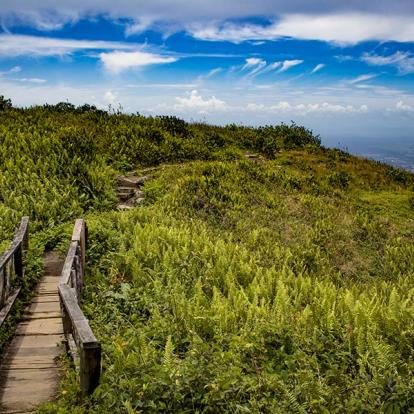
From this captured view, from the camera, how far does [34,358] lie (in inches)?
297

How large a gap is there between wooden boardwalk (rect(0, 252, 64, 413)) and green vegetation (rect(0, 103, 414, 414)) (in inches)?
18.8

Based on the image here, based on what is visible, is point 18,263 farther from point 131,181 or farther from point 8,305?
point 131,181

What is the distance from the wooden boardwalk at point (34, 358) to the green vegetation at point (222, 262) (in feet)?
1.57

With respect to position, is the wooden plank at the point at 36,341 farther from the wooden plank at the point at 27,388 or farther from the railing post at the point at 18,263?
the railing post at the point at 18,263

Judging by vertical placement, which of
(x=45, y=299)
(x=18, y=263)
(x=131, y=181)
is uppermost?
(x=131, y=181)

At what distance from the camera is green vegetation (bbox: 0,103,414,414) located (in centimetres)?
613

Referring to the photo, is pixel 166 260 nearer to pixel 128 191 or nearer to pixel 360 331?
pixel 360 331

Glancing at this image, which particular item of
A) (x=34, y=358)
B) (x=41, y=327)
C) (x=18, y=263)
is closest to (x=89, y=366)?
(x=34, y=358)

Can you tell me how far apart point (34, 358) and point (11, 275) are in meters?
2.53

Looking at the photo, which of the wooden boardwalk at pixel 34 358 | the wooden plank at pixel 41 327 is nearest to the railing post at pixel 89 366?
the wooden boardwalk at pixel 34 358

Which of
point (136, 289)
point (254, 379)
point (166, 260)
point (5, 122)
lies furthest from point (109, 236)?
point (5, 122)

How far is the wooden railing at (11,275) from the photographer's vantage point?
841 cm

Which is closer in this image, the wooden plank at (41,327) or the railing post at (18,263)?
the wooden plank at (41,327)

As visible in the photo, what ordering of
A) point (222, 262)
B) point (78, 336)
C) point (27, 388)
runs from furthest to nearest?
point (222, 262)
point (27, 388)
point (78, 336)
